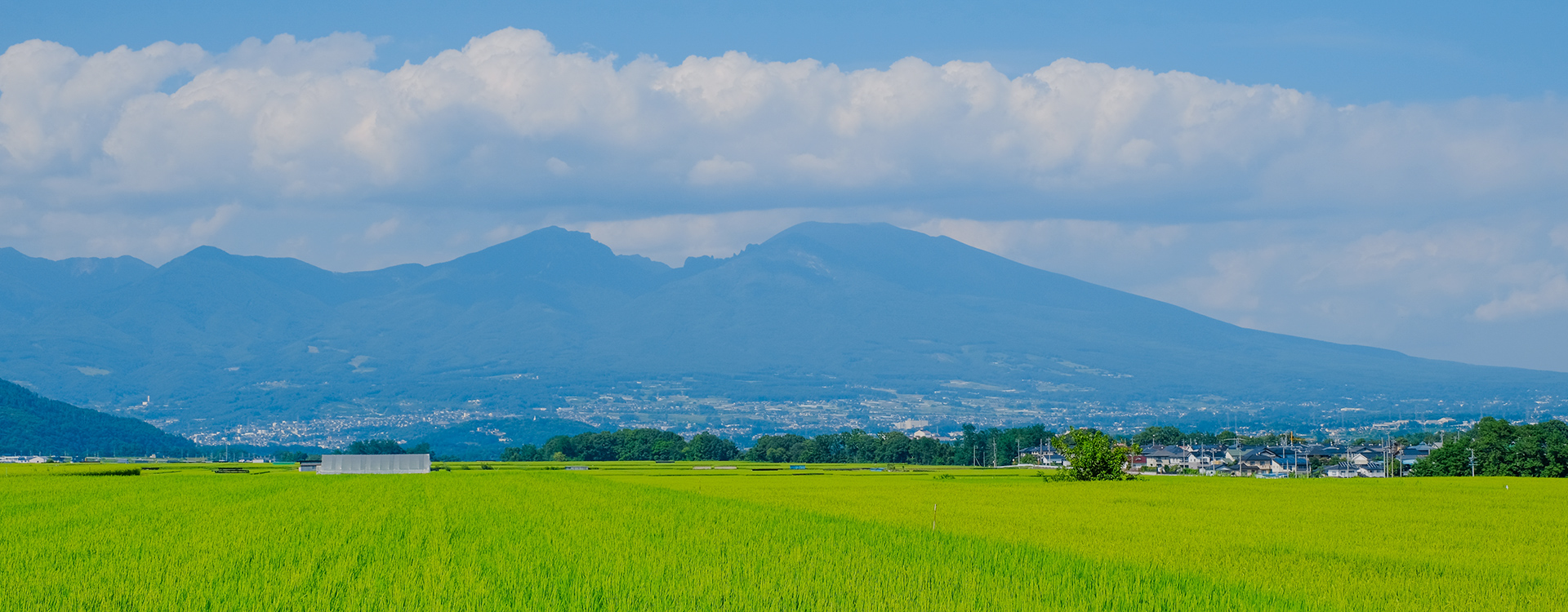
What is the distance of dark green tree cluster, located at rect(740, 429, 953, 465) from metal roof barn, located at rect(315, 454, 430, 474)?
41.3 m

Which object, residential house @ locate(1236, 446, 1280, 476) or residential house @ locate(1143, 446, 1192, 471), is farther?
residential house @ locate(1143, 446, 1192, 471)

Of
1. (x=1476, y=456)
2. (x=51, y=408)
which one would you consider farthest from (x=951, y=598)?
(x=51, y=408)

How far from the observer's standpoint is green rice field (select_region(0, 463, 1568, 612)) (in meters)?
12.9

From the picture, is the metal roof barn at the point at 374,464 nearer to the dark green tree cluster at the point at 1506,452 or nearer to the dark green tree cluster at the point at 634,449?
the dark green tree cluster at the point at 634,449

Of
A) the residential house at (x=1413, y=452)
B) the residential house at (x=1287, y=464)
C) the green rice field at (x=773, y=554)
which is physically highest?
the green rice field at (x=773, y=554)

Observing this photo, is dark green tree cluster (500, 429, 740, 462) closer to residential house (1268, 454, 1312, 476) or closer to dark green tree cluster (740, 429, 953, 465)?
dark green tree cluster (740, 429, 953, 465)

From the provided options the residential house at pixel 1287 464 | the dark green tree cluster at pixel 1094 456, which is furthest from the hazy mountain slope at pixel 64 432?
the dark green tree cluster at pixel 1094 456

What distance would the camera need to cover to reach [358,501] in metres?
32.6

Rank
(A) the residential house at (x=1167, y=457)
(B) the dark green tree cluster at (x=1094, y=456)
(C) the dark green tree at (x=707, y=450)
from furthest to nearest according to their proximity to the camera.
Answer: (A) the residential house at (x=1167, y=457) → (C) the dark green tree at (x=707, y=450) → (B) the dark green tree cluster at (x=1094, y=456)

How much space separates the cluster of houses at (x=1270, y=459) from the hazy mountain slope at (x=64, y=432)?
11796cm

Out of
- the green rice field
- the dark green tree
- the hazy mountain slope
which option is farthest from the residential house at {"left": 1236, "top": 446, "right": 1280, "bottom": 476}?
the hazy mountain slope

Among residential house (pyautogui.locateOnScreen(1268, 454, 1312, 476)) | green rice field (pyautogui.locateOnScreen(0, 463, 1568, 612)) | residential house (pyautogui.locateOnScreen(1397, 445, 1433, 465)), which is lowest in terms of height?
residential house (pyautogui.locateOnScreen(1268, 454, 1312, 476))

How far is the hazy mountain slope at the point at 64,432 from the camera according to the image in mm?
152875

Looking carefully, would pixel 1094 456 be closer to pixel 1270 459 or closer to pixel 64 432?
pixel 1270 459
